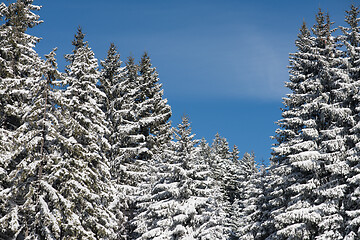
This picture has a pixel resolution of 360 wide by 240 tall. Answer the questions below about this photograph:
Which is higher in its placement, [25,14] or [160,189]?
[25,14]

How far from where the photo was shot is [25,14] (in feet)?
94.0

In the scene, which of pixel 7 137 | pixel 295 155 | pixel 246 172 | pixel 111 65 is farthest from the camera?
pixel 246 172

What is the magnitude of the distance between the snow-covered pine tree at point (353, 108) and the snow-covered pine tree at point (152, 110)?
16362 mm

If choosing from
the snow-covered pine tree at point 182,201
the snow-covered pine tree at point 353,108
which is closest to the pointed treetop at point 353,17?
the snow-covered pine tree at point 353,108

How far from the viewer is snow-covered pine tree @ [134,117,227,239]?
24.9 meters

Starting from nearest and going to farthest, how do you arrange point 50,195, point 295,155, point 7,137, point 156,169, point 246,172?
1. point 50,195
2. point 7,137
3. point 295,155
4. point 156,169
5. point 246,172

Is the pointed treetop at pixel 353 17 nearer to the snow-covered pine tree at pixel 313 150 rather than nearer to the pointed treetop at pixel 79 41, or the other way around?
the snow-covered pine tree at pixel 313 150

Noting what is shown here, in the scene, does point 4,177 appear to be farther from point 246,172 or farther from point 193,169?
point 246,172

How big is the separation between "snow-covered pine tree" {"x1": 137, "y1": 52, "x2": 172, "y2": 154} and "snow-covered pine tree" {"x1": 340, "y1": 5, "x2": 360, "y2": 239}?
16.4m

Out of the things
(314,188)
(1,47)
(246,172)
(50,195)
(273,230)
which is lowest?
(50,195)

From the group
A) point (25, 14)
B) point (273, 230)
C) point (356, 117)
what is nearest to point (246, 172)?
point (273, 230)

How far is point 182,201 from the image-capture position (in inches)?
1023

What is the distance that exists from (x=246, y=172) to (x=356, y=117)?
2512cm

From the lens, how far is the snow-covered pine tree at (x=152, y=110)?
34312 millimetres
